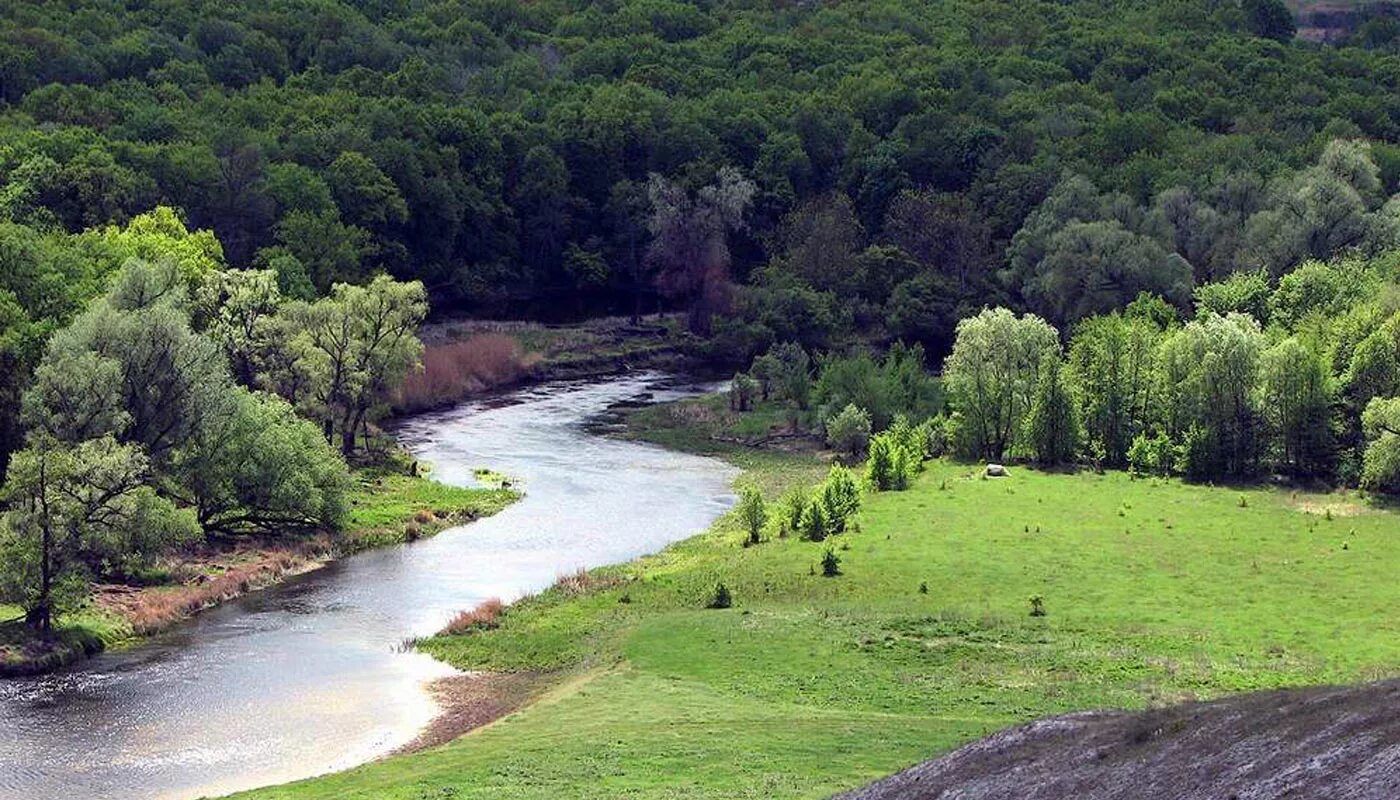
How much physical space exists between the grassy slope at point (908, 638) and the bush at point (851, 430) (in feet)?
60.4

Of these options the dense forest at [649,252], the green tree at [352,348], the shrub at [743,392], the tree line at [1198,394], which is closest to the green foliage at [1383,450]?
the tree line at [1198,394]

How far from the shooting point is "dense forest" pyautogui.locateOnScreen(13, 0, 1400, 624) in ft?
294

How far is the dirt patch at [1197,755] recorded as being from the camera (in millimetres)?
30688

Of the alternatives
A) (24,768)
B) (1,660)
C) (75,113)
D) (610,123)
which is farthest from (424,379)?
(24,768)

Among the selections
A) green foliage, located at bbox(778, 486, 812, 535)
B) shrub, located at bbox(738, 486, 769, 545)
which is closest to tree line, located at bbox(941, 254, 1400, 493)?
green foliage, located at bbox(778, 486, 812, 535)

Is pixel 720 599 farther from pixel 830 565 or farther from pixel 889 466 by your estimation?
pixel 889 466

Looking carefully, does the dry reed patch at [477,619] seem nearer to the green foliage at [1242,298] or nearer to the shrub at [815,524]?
the shrub at [815,524]

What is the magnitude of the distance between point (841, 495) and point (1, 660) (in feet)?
133

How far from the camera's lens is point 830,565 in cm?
8000

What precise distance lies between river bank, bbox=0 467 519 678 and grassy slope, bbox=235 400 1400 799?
1305 cm

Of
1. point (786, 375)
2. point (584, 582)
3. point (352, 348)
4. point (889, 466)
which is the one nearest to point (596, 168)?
point (786, 375)

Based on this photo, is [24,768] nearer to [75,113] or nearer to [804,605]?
[804,605]

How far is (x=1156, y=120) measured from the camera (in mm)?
186500

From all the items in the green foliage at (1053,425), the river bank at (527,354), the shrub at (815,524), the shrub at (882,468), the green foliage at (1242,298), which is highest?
the green foliage at (1242,298)
